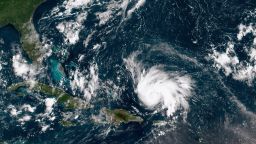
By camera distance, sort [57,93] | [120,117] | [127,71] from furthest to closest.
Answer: [57,93] → [127,71] → [120,117]

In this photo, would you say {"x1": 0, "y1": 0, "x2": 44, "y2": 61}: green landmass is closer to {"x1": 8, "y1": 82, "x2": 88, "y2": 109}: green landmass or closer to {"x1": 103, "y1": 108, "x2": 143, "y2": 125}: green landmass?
{"x1": 8, "y1": 82, "x2": 88, "y2": 109}: green landmass

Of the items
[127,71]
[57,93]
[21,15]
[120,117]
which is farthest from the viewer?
[21,15]

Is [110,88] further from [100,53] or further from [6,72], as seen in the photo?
[6,72]

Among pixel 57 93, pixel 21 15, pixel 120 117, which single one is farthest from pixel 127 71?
pixel 21 15

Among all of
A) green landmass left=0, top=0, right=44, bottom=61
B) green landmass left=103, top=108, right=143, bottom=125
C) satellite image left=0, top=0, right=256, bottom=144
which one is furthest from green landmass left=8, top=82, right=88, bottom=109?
green landmass left=0, top=0, right=44, bottom=61

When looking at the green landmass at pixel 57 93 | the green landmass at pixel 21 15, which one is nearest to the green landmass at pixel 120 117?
the green landmass at pixel 57 93

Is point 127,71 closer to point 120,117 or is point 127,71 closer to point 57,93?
point 120,117

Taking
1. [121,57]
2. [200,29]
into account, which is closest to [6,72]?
[121,57]
